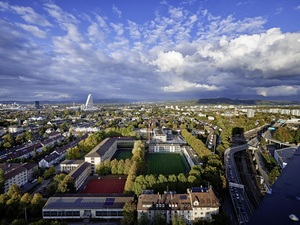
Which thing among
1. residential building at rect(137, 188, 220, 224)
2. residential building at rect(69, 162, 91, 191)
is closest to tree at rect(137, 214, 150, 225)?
residential building at rect(137, 188, 220, 224)

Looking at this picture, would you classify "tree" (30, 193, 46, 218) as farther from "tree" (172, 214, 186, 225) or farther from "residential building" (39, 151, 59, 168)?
"residential building" (39, 151, 59, 168)

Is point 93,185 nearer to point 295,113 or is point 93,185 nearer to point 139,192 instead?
point 139,192

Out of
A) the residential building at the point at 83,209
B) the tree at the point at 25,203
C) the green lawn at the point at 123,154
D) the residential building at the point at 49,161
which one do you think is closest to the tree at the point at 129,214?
the residential building at the point at 83,209

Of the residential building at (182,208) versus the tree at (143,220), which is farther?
the residential building at (182,208)

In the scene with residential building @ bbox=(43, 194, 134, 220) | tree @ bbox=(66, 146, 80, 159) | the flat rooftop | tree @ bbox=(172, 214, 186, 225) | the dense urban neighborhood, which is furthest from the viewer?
tree @ bbox=(66, 146, 80, 159)

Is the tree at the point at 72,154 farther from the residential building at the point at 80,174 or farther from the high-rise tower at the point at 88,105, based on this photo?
the high-rise tower at the point at 88,105

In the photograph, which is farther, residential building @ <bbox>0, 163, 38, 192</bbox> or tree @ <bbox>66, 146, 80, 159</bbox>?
tree @ <bbox>66, 146, 80, 159</bbox>
